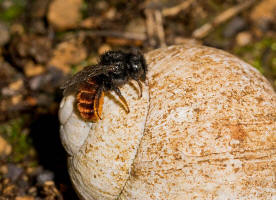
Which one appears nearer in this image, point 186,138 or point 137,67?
A: point 186,138

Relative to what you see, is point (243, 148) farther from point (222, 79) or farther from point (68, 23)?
point (68, 23)

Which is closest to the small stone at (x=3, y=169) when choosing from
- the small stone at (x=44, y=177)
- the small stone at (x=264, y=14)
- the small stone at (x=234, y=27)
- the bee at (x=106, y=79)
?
the small stone at (x=44, y=177)

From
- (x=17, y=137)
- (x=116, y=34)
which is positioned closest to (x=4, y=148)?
(x=17, y=137)

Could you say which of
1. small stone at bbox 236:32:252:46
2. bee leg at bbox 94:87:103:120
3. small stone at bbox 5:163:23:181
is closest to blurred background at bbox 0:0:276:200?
small stone at bbox 236:32:252:46

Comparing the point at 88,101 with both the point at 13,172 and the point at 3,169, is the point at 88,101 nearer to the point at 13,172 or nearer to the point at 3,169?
the point at 13,172

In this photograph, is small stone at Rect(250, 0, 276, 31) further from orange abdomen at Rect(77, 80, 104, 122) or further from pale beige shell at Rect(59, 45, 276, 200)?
orange abdomen at Rect(77, 80, 104, 122)

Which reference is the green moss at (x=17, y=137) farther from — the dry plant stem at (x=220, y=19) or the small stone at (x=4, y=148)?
the dry plant stem at (x=220, y=19)

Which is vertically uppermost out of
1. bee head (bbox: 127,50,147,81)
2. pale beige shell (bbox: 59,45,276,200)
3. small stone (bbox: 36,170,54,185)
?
bee head (bbox: 127,50,147,81)
